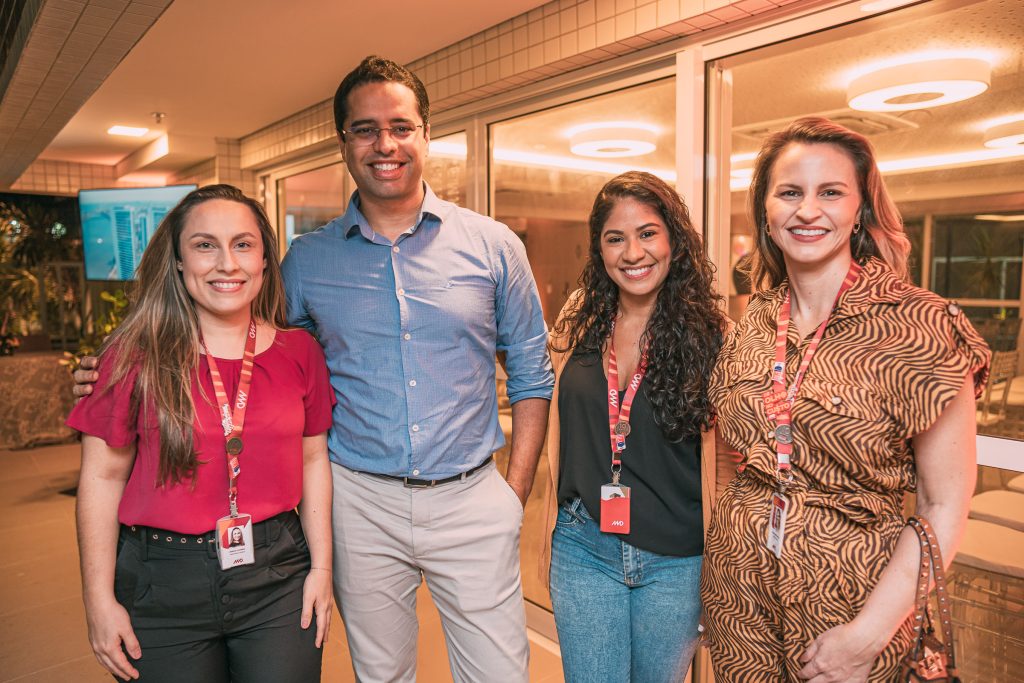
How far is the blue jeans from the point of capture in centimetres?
151

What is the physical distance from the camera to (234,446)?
1.38 meters

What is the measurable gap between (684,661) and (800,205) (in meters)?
1.01

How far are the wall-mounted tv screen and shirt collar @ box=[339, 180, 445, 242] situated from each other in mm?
4184

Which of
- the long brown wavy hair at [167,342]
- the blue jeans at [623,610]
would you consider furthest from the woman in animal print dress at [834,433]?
the long brown wavy hair at [167,342]

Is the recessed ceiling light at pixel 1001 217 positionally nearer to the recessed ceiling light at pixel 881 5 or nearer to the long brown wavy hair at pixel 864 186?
the recessed ceiling light at pixel 881 5

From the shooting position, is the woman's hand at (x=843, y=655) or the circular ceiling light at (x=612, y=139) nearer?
the woman's hand at (x=843, y=655)

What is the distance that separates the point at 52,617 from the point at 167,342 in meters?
2.56

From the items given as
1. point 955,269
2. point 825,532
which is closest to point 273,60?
point 955,269

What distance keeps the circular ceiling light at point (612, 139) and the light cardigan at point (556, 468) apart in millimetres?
1218

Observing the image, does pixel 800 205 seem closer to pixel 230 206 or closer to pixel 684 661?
pixel 684 661

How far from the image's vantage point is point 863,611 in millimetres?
1177

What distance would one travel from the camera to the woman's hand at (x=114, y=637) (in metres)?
1.32

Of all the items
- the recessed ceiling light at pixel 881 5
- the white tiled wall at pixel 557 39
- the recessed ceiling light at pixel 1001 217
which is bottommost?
the recessed ceiling light at pixel 1001 217

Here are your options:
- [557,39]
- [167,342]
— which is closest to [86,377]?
[167,342]
